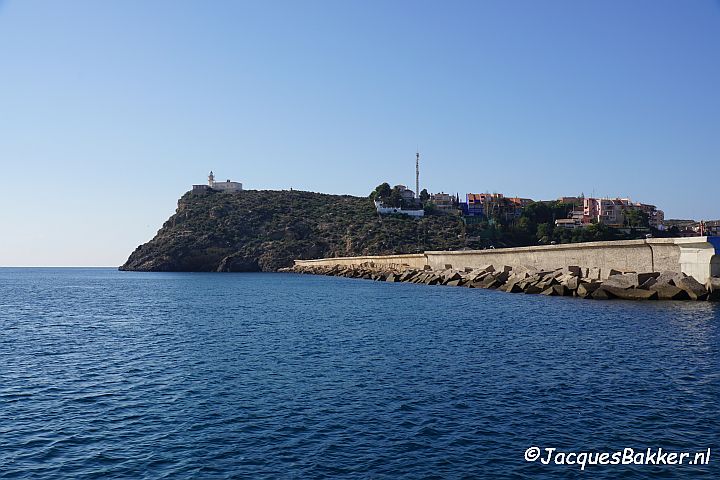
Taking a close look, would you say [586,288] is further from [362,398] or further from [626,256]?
[362,398]

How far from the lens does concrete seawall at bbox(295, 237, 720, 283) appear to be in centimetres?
3969

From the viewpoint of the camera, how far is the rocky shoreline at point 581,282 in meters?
40.7

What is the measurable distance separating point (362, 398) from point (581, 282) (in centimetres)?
A: 3671

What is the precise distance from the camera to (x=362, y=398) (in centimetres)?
1756

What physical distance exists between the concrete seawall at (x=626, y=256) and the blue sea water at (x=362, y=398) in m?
6.37

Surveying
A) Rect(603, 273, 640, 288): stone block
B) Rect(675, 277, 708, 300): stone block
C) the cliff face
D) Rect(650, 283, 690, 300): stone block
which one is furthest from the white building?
Rect(675, 277, 708, 300): stone block

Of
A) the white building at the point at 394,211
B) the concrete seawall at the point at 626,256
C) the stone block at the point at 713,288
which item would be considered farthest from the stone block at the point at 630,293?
the white building at the point at 394,211

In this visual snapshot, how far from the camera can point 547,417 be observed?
15.4 metres

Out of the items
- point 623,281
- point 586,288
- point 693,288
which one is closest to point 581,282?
point 586,288

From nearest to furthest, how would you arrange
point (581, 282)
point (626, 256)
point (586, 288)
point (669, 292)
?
1. point (669, 292)
2. point (626, 256)
3. point (586, 288)
4. point (581, 282)

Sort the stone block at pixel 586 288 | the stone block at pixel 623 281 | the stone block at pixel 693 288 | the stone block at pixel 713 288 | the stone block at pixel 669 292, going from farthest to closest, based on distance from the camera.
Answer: the stone block at pixel 586 288, the stone block at pixel 623 281, the stone block at pixel 669 292, the stone block at pixel 693 288, the stone block at pixel 713 288

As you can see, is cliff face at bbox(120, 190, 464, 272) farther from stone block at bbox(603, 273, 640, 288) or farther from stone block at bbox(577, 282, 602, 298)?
stone block at bbox(603, 273, 640, 288)

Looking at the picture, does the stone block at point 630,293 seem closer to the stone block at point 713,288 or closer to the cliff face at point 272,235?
the stone block at point 713,288

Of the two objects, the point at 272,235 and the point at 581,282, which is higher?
the point at 272,235
